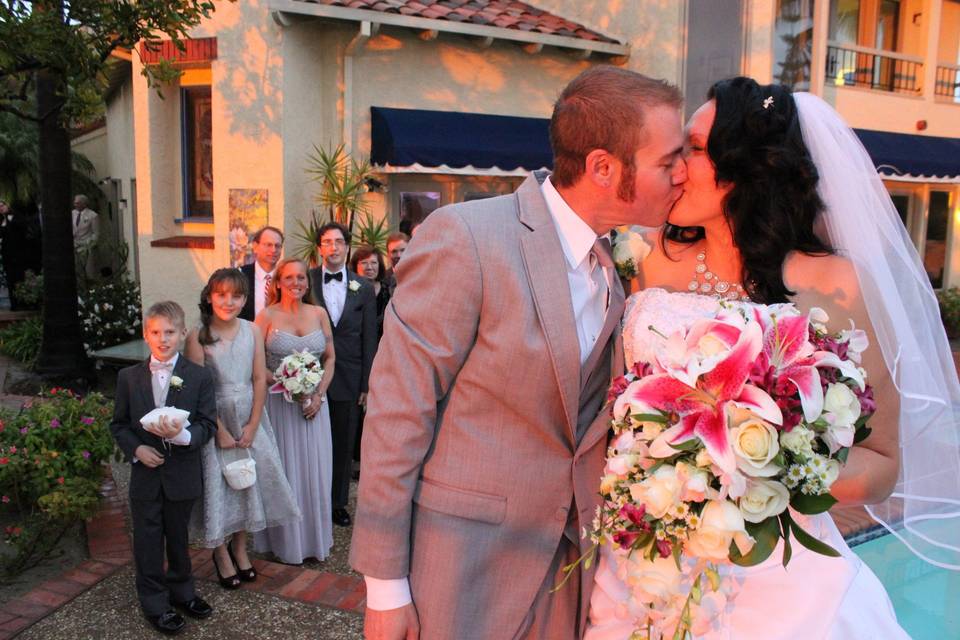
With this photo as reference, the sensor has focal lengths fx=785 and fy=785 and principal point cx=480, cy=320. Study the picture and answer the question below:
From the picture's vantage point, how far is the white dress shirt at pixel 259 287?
5949mm

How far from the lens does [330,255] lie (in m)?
6.07

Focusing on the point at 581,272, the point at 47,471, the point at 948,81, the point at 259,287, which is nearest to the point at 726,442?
the point at 581,272

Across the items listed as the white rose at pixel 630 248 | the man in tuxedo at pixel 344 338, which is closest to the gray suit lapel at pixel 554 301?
the white rose at pixel 630 248

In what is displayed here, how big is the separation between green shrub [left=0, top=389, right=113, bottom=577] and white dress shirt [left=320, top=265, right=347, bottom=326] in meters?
1.76

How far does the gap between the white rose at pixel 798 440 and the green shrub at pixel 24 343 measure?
35.4 feet

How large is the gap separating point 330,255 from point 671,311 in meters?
4.18

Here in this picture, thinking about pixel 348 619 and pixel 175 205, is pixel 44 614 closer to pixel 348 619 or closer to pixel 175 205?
pixel 348 619

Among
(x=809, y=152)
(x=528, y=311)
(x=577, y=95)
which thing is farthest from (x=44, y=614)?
(x=809, y=152)

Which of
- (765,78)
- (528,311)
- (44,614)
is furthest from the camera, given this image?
(765,78)

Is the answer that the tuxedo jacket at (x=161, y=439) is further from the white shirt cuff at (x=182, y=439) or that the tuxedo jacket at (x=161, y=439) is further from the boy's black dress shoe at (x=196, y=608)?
the boy's black dress shoe at (x=196, y=608)

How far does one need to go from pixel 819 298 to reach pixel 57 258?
29.9 feet

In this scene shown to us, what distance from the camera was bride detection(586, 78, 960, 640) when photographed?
217 centimetres

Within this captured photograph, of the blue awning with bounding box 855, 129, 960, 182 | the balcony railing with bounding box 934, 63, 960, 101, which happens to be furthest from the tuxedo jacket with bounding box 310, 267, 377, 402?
the balcony railing with bounding box 934, 63, 960, 101

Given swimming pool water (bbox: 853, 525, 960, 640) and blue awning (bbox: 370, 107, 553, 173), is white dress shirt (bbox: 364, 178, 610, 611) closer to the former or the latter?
swimming pool water (bbox: 853, 525, 960, 640)
